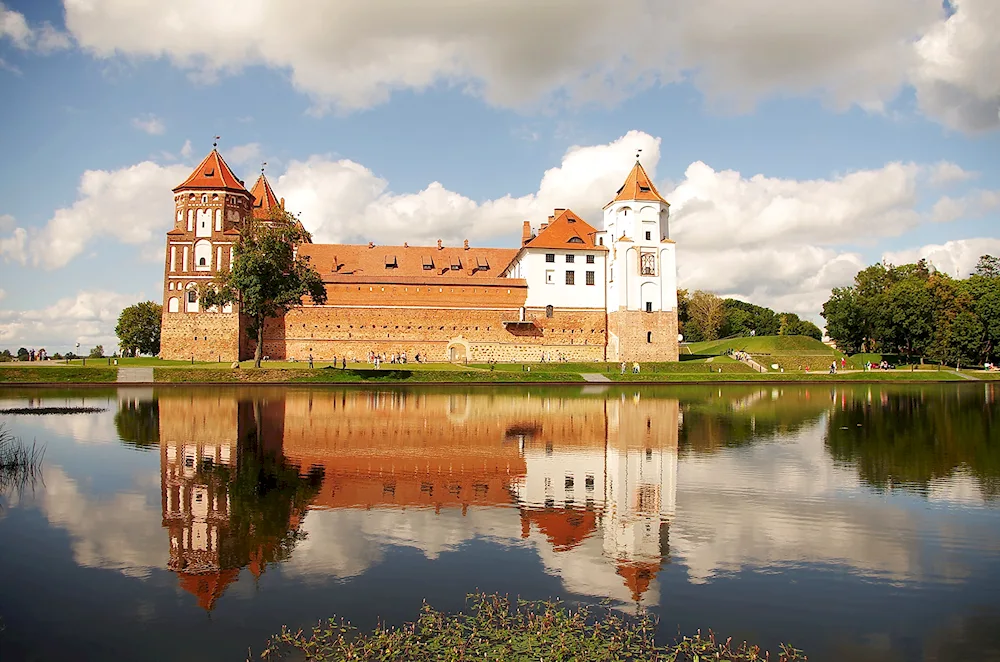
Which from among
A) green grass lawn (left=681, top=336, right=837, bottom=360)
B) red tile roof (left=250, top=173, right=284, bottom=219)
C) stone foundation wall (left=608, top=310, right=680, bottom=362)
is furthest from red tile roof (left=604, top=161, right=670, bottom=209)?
red tile roof (left=250, top=173, right=284, bottom=219)

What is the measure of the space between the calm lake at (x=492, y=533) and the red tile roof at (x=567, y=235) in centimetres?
3521

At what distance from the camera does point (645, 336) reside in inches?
2004

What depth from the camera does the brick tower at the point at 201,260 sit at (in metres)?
47.8

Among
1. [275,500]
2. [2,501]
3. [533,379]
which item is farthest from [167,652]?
[533,379]

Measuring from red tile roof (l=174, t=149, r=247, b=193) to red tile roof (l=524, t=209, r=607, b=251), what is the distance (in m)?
21.0

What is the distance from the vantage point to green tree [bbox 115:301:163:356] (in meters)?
66.2

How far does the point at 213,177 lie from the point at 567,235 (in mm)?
25360

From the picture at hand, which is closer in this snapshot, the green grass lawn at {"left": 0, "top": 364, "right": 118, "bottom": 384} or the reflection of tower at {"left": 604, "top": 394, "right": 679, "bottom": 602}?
the reflection of tower at {"left": 604, "top": 394, "right": 679, "bottom": 602}

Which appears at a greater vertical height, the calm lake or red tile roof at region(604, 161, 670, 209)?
red tile roof at region(604, 161, 670, 209)

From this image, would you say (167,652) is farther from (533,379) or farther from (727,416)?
(533,379)

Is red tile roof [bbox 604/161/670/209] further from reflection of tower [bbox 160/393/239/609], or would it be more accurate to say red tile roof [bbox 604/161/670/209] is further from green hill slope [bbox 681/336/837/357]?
reflection of tower [bbox 160/393/239/609]

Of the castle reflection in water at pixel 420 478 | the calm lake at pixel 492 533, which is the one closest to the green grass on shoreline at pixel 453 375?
the castle reflection in water at pixel 420 478

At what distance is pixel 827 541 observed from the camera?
30.3 feet

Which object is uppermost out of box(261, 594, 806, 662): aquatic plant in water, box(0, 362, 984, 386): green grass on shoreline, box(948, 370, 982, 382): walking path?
box(0, 362, 984, 386): green grass on shoreline
